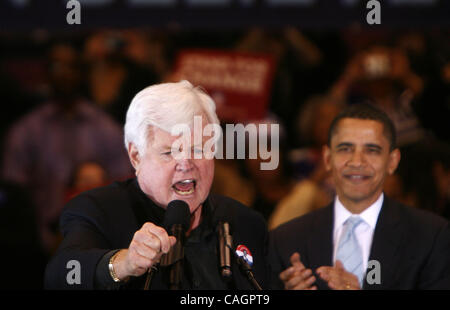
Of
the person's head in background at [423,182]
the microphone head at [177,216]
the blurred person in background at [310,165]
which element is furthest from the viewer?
the blurred person in background at [310,165]

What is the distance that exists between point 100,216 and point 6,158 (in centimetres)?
303

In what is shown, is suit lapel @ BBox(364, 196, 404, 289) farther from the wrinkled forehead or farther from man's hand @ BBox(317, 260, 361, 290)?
the wrinkled forehead

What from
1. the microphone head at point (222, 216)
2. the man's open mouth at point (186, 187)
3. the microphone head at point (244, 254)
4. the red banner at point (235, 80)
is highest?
the red banner at point (235, 80)

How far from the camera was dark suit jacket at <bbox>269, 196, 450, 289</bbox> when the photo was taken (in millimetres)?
2715

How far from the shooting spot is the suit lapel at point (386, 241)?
275cm

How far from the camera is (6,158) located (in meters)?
5.16

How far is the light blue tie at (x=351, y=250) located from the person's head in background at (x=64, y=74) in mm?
2795

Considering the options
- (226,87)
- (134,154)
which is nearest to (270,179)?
(226,87)

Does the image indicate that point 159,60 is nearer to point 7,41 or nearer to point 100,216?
point 7,41

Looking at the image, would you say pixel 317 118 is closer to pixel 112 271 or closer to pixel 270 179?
pixel 270 179

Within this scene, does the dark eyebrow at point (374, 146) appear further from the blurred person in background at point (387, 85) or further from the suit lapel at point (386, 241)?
the blurred person in background at point (387, 85)

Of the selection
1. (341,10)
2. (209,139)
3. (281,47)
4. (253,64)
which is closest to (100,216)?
(209,139)

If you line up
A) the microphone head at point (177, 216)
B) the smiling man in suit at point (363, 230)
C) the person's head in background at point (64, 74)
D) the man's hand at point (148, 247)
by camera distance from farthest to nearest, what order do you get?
the person's head in background at point (64, 74), the smiling man in suit at point (363, 230), the microphone head at point (177, 216), the man's hand at point (148, 247)

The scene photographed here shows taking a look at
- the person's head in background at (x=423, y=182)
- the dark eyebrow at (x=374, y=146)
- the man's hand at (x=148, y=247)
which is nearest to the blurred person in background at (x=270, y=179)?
the person's head in background at (x=423, y=182)
